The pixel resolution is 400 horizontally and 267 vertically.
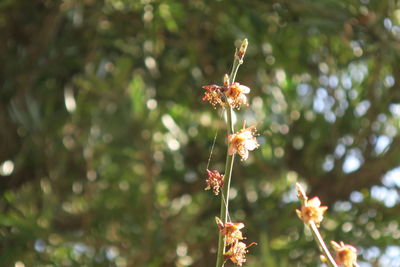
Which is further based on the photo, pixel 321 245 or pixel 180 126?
pixel 180 126

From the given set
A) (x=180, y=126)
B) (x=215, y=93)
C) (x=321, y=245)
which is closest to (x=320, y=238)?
(x=321, y=245)

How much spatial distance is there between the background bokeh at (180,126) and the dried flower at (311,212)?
758mm

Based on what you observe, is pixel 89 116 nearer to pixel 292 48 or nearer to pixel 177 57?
pixel 177 57

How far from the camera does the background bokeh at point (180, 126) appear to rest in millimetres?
1151

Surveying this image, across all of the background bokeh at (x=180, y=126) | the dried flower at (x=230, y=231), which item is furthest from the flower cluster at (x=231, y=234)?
the background bokeh at (x=180, y=126)

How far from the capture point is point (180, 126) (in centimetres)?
121

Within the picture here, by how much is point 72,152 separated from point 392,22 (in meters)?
0.67

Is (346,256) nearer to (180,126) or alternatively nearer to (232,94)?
(232,94)

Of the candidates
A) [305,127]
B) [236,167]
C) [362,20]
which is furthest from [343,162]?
[362,20]

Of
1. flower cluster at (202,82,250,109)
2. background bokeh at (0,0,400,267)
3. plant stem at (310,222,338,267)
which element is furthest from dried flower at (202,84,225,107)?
background bokeh at (0,0,400,267)

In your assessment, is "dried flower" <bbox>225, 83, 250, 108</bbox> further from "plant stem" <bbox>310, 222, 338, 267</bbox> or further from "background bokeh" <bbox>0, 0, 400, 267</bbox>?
"background bokeh" <bbox>0, 0, 400, 267</bbox>

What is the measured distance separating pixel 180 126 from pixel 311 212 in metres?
0.88

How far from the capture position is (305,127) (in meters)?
1.37

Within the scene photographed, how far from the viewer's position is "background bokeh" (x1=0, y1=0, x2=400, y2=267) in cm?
115
